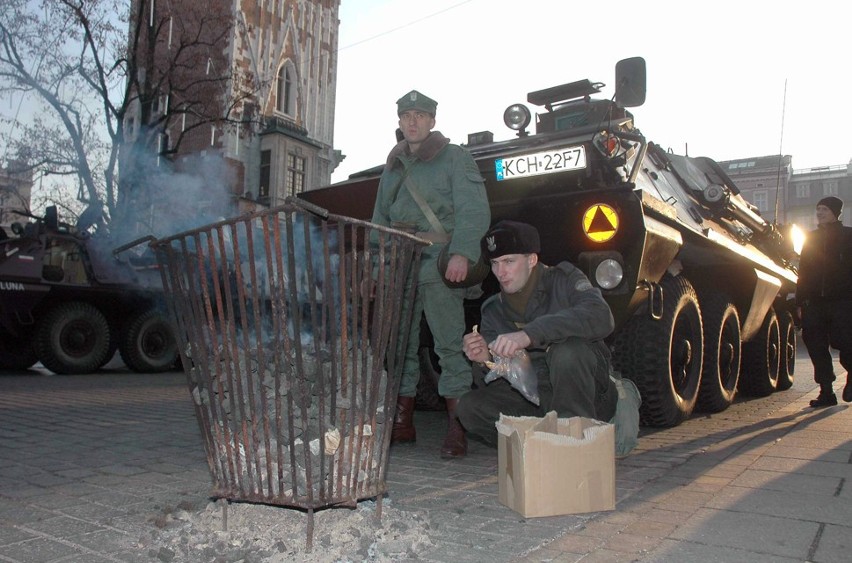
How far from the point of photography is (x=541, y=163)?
3973 mm

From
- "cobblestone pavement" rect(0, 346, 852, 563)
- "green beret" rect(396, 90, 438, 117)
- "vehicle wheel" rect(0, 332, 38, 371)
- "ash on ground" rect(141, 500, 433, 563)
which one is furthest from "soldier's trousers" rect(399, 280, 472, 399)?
"vehicle wheel" rect(0, 332, 38, 371)

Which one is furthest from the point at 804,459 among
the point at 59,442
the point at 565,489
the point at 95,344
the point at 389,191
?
the point at 95,344

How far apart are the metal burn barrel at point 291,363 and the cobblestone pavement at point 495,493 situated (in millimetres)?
358

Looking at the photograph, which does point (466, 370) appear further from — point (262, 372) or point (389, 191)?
point (262, 372)

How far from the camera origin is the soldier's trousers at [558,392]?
3020 mm

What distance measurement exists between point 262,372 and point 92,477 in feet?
4.89

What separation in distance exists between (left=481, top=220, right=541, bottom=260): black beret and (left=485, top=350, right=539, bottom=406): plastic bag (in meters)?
0.46

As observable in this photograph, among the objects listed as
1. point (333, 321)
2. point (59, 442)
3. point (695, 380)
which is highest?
point (333, 321)

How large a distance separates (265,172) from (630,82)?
76.3 feet

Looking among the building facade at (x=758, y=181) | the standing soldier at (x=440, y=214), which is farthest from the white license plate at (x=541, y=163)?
the building facade at (x=758, y=181)

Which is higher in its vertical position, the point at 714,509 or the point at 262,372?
the point at 262,372

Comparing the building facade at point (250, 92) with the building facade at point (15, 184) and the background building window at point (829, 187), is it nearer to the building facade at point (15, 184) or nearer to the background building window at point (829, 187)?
the building facade at point (15, 184)

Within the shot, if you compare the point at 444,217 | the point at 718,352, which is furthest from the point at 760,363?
the point at 444,217

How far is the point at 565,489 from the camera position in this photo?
251cm
